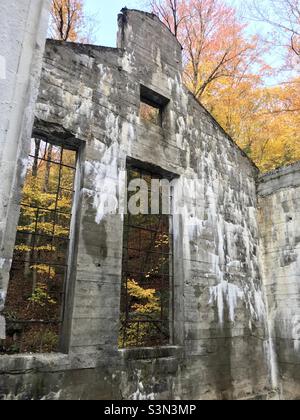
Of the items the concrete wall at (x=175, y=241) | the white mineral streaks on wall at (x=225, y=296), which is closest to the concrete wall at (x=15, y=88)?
the concrete wall at (x=175, y=241)

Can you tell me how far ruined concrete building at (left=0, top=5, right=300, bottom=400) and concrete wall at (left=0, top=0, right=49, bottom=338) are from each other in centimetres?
165

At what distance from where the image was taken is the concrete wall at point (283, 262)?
749 cm

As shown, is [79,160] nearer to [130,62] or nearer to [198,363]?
[130,62]

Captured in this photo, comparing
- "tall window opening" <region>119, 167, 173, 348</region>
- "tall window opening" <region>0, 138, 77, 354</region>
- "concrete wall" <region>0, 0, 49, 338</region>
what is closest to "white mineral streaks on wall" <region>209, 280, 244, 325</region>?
"tall window opening" <region>119, 167, 173, 348</region>

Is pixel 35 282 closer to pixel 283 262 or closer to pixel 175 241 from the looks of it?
pixel 175 241

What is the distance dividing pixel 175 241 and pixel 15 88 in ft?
16.7

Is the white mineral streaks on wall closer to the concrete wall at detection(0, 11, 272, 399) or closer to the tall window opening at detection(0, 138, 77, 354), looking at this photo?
the concrete wall at detection(0, 11, 272, 399)

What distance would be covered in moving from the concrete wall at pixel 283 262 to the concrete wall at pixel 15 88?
23.7 feet

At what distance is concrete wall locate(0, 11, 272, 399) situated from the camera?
15.9 feet

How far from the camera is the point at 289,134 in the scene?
43.9 ft

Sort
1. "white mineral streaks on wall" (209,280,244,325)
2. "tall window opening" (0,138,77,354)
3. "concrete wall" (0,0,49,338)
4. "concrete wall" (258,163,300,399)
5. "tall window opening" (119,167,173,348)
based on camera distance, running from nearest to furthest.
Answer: "concrete wall" (0,0,49,338)
"white mineral streaks on wall" (209,280,244,325)
"tall window opening" (119,167,173,348)
"concrete wall" (258,163,300,399)
"tall window opening" (0,138,77,354)

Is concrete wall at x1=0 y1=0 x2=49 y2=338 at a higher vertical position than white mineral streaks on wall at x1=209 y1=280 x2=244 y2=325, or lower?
higher

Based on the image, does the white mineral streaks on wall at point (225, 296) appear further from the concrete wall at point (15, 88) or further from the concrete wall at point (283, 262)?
the concrete wall at point (15, 88)

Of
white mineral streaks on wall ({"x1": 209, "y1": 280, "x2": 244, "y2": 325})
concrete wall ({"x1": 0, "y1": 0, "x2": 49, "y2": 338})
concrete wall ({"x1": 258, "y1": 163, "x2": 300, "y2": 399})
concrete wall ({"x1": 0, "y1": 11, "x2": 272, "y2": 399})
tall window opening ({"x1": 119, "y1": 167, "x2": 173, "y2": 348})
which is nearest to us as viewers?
concrete wall ({"x1": 0, "y1": 0, "x2": 49, "y2": 338})
